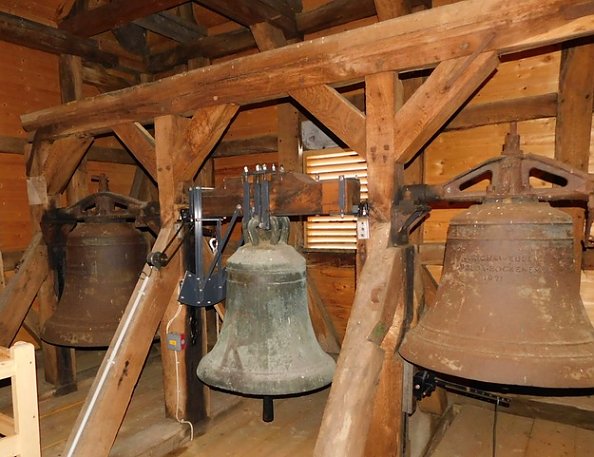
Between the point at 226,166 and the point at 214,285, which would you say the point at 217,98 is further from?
the point at 226,166

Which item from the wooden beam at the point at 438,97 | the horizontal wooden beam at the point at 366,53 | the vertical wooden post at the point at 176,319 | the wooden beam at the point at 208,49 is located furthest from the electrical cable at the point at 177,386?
the wooden beam at the point at 208,49

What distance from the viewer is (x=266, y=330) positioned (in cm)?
197

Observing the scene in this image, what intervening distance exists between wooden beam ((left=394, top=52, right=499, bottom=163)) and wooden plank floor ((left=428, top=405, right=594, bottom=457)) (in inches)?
89.3

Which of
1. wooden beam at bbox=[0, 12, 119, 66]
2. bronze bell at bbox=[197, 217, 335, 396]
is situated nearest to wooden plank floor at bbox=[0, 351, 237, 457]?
bronze bell at bbox=[197, 217, 335, 396]

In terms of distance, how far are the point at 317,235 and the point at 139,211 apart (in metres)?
1.85

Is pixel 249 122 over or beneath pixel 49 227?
over

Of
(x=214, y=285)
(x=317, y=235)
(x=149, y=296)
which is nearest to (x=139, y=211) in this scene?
(x=149, y=296)

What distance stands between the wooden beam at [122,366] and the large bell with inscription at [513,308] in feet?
5.27

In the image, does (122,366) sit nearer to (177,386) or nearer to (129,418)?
(177,386)

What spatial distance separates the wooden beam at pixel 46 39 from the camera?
3846 millimetres

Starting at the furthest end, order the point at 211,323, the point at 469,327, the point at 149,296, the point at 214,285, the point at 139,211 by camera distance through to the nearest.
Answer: the point at 211,323 → the point at 139,211 → the point at 149,296 → the point at 214,285 → the point at 469,327

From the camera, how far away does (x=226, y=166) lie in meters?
4.96

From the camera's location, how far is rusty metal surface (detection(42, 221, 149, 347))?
112 inches

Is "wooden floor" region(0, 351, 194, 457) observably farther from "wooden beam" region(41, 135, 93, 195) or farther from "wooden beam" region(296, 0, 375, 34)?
"wooden beam" region(296, 0, 375, 34)
